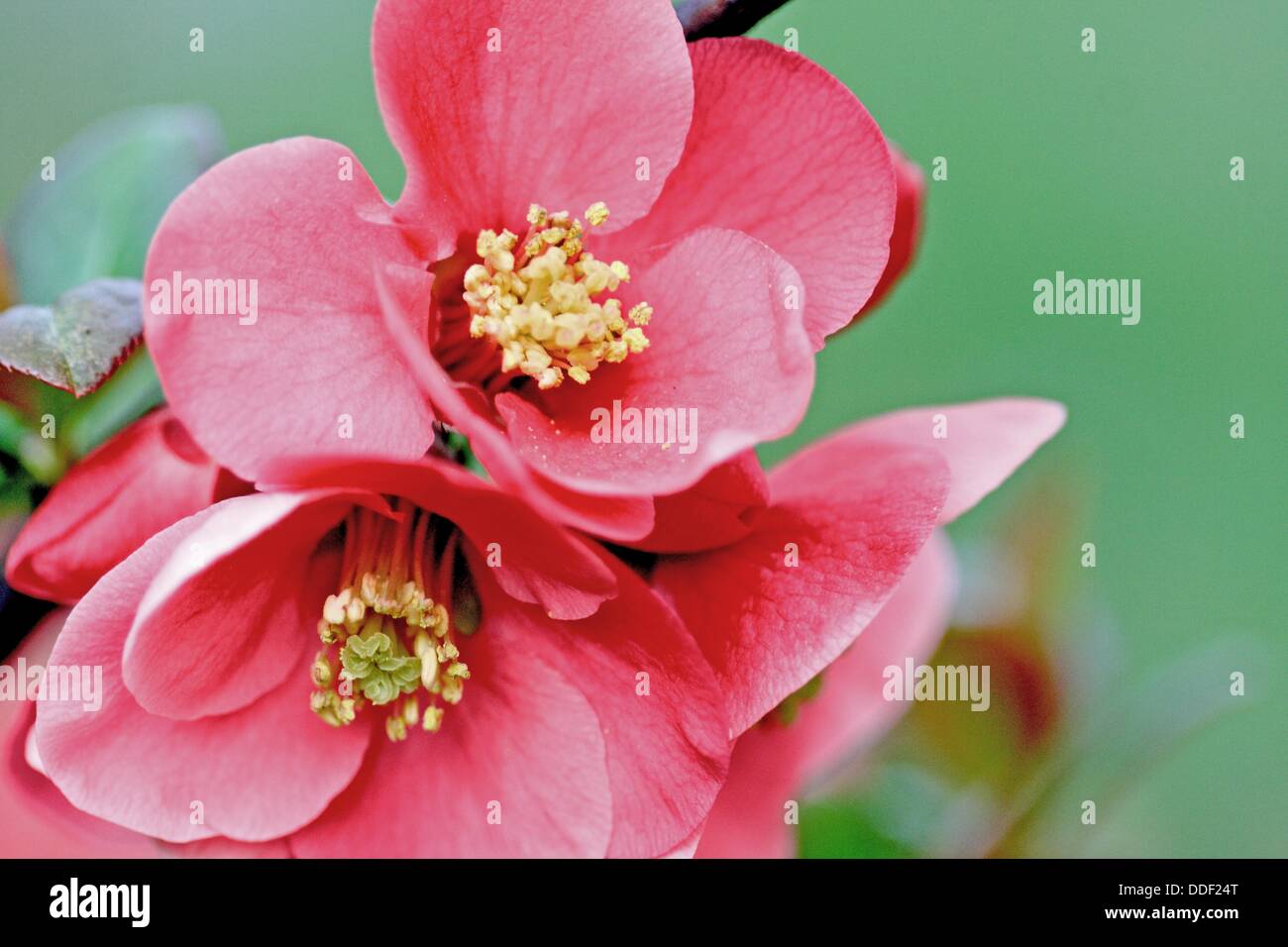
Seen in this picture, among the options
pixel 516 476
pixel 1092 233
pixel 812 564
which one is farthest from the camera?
pixel 1092 233

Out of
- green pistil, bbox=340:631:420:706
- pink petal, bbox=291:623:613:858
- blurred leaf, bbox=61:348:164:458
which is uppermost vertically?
blurred leaf, bbox=61:348:164:458

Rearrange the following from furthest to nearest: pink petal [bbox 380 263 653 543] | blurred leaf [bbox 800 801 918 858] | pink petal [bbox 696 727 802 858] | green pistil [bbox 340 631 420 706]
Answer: blurred leaf [bbox 800 801 918 858], pink petal [bbox 696 727 802 858], green pistil [bbox 340 631 420 706], pink petal [bbox 380 263 653 543]

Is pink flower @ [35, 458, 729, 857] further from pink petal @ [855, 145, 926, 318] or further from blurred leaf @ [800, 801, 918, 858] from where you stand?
blurred leaf @ [800, 801, 918, 858]

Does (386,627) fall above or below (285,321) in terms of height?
below

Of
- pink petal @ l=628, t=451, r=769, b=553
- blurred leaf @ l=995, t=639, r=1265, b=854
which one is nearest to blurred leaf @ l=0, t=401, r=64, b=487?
pink petal @ l=628, t=451, r=769, b=553

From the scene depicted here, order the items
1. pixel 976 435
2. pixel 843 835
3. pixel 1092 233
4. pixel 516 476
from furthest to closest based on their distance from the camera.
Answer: pixel 1092 233 → pixel 843 835 → pixel 976 435 → pixel 516 476

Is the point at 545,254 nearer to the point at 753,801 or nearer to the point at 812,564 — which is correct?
the point at 812,564

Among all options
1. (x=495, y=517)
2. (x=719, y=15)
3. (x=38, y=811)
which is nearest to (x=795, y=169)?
(x=719, y=15)

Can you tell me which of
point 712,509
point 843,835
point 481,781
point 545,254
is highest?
point 545,254
